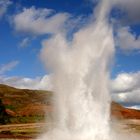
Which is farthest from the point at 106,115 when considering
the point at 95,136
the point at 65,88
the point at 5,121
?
the point at 5,121

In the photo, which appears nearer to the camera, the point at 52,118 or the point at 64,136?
the point at 64,136

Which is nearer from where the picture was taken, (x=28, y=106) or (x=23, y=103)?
(x=28, y=106)

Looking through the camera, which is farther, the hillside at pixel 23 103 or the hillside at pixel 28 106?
the hillside at pixel 28 106

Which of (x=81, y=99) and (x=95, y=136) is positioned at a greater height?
(x=81, y=99)

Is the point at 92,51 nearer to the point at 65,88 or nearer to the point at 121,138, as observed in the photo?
the point at 65,88

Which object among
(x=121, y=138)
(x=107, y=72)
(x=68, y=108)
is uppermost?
(x=107, y=72)

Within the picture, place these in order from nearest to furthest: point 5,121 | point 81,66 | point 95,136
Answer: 1. point 95,136
2. point 81,66
3. point 5,121

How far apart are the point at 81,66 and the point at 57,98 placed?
12.4 ft

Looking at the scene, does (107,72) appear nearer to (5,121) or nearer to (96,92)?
(96,92)

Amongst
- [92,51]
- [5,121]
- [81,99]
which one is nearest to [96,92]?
[81,99]

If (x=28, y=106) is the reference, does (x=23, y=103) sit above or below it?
above

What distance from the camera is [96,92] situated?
123ft

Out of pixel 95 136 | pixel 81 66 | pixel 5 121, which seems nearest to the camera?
pixel 95 136

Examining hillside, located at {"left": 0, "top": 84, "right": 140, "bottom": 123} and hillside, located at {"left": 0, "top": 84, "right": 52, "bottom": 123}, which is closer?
hillside, located at {"left": 0, "top": 84, "right": 52, "bottom": 123}
